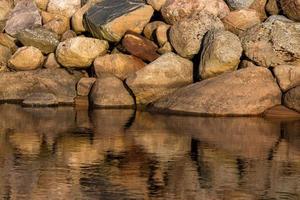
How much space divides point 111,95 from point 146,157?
35.7 ft

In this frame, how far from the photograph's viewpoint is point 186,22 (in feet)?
90.5

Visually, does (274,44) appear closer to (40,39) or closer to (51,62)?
(51,62)

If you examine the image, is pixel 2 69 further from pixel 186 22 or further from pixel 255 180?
pixel 255 180

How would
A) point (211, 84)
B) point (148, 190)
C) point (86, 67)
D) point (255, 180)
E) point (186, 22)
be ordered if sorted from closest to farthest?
point (148, 190)
point (255, 180)
point (211, 84)
point (186, 22)
point (86, 67)

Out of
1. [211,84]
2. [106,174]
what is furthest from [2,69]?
[106,174]

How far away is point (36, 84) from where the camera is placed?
93.8 feet

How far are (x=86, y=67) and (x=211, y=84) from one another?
22.9ft

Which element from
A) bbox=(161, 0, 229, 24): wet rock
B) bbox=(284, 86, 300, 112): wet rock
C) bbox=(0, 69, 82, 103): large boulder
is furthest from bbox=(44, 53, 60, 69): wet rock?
Answer: bbox=(284, 86, 300, 112): wet rock

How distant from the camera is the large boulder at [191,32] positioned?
1072 inches

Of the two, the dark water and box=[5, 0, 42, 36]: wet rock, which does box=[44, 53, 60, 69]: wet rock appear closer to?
box=[5, 0, 42, 36]: wet rock

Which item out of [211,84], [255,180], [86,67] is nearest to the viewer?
[255,180]

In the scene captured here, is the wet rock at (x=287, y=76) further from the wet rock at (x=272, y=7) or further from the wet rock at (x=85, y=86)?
the wet rock at (x=85, y=86)

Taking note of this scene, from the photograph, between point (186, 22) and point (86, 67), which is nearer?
point (186, 22)

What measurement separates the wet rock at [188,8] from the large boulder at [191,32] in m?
0.85
